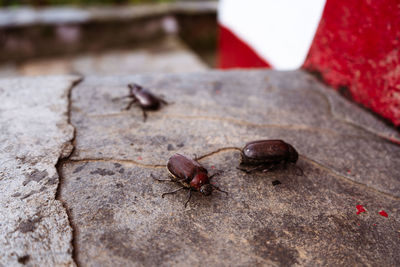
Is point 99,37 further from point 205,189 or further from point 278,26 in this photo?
point 205,189

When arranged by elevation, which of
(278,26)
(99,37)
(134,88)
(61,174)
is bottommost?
(99,37)

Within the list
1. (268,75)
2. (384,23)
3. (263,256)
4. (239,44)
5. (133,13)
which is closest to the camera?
(263,256)

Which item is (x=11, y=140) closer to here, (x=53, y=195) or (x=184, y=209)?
(x=53, y=195)

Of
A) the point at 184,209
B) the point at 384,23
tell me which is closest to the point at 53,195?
the point at 184,209

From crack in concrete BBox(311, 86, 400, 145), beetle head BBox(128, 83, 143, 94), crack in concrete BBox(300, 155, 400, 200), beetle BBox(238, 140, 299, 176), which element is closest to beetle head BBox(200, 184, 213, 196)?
beetle BBox(238, 140, 299, 176)

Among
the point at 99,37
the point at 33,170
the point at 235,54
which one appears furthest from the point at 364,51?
the point at 99,37

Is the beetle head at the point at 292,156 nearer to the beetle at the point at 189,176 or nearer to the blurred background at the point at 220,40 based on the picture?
the beetle at the point at 189,176
